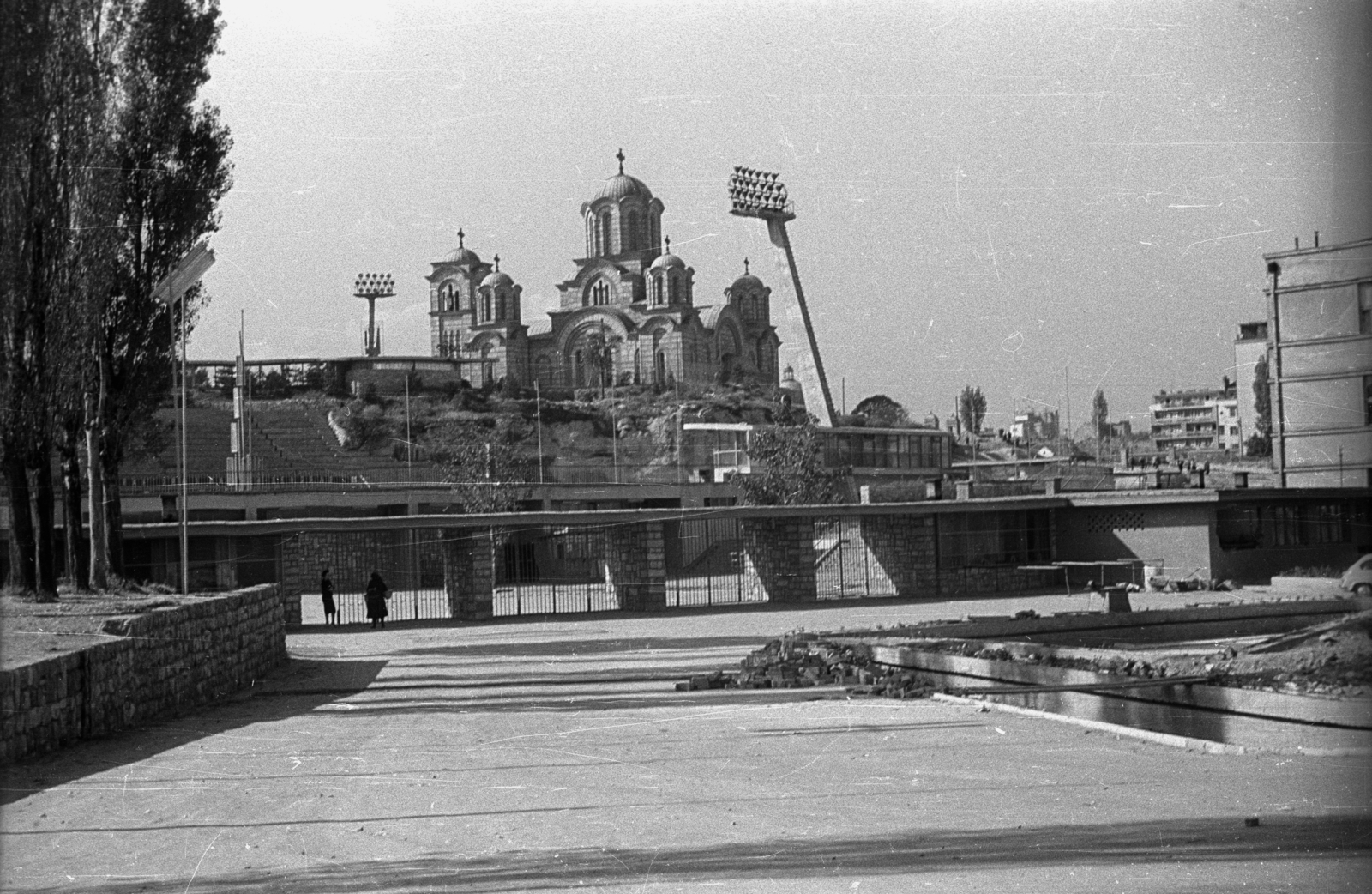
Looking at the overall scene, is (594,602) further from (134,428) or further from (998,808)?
(998,808)

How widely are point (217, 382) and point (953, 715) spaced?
68.9 metres

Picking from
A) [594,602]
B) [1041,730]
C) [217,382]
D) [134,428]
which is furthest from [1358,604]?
[217,382]

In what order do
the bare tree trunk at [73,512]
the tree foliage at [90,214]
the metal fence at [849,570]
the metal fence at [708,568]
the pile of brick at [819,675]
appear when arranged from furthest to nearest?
the metal fence at [849,570] < the metal fence at [708,568] < the bare tree trunk at [73,512] < the pile of brick at [819,675] < the tree foliage at [90,214]

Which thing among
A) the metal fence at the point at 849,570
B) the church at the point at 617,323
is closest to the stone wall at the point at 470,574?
the metal fence at the point at 849,570

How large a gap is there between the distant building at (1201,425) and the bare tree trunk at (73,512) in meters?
40.7

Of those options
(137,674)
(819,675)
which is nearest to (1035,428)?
(819,675)

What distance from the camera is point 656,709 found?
1287 cm

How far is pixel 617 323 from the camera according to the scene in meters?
82.2

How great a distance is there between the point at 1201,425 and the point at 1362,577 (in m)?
53.9

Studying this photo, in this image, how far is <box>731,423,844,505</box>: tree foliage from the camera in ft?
161

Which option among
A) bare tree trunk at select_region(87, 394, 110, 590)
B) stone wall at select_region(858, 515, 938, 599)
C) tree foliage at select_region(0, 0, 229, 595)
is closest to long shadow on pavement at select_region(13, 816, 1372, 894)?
tree foliage at select_region(0, 0, 229, 595)

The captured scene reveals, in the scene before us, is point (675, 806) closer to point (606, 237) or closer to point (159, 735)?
point (159, 735)

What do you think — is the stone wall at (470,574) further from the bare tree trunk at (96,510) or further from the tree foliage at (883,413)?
the tree foliage at (883,413)

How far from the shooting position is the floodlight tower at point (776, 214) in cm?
6750
